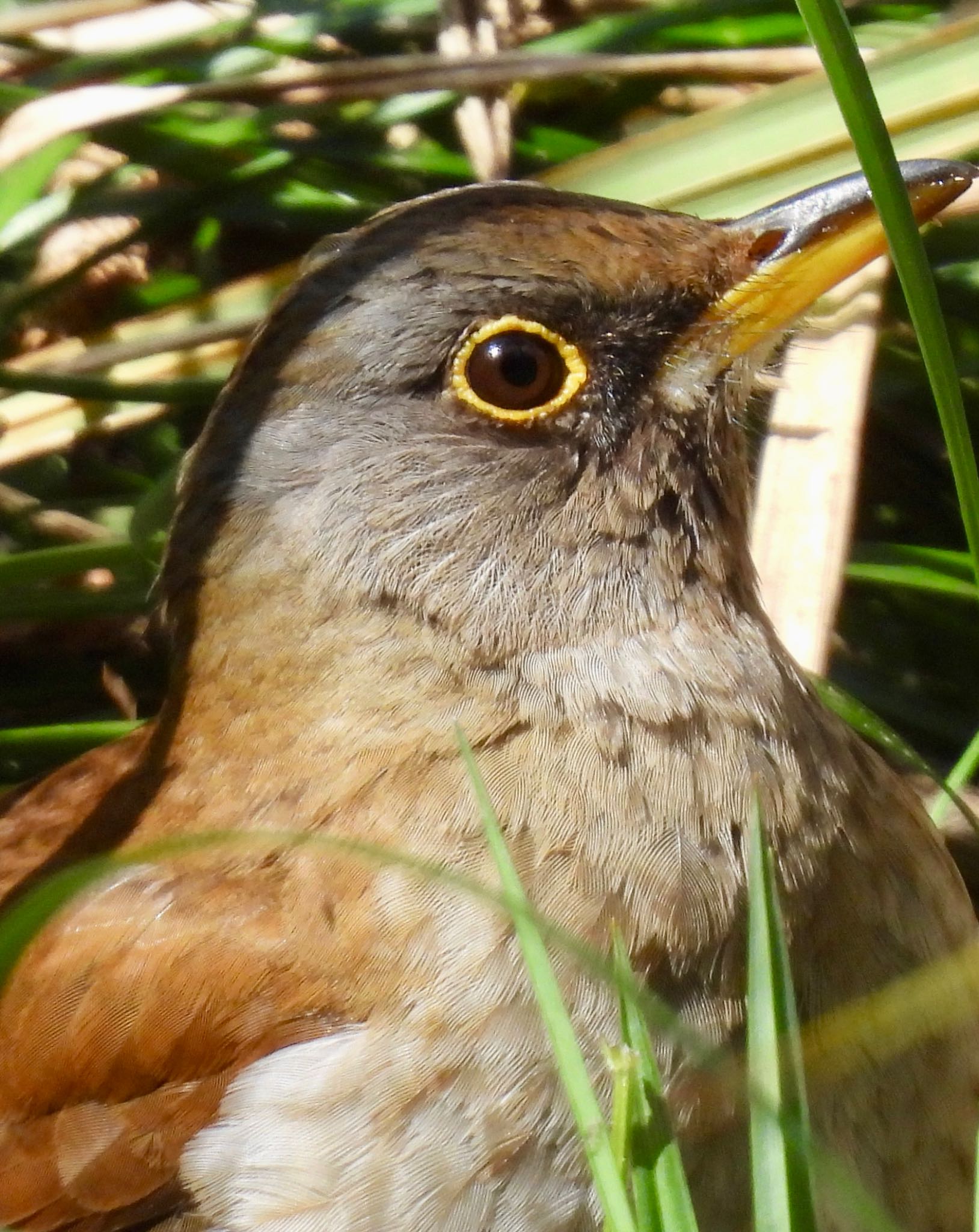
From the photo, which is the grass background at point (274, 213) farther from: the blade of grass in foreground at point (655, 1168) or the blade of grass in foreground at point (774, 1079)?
the blade of grass in foreground at point (655, 1168)

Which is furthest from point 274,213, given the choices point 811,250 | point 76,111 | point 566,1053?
point 566,1053

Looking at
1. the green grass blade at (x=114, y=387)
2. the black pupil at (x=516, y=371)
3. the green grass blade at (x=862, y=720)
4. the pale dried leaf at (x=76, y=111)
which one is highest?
the pale dried leaf at (x=76, y=111)

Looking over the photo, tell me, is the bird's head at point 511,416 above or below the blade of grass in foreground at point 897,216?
below

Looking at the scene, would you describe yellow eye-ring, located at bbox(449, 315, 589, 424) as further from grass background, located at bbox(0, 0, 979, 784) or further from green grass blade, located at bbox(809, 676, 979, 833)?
grass background, located at bbox(0, 0, 979, 784)

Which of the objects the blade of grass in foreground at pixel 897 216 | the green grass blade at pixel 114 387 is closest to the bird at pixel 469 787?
the blade of grass in foreground at pixel 897 216

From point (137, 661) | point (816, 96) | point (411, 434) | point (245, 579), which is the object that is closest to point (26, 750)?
point (137, 661)

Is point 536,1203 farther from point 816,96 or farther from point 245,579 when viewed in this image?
point 816,96
